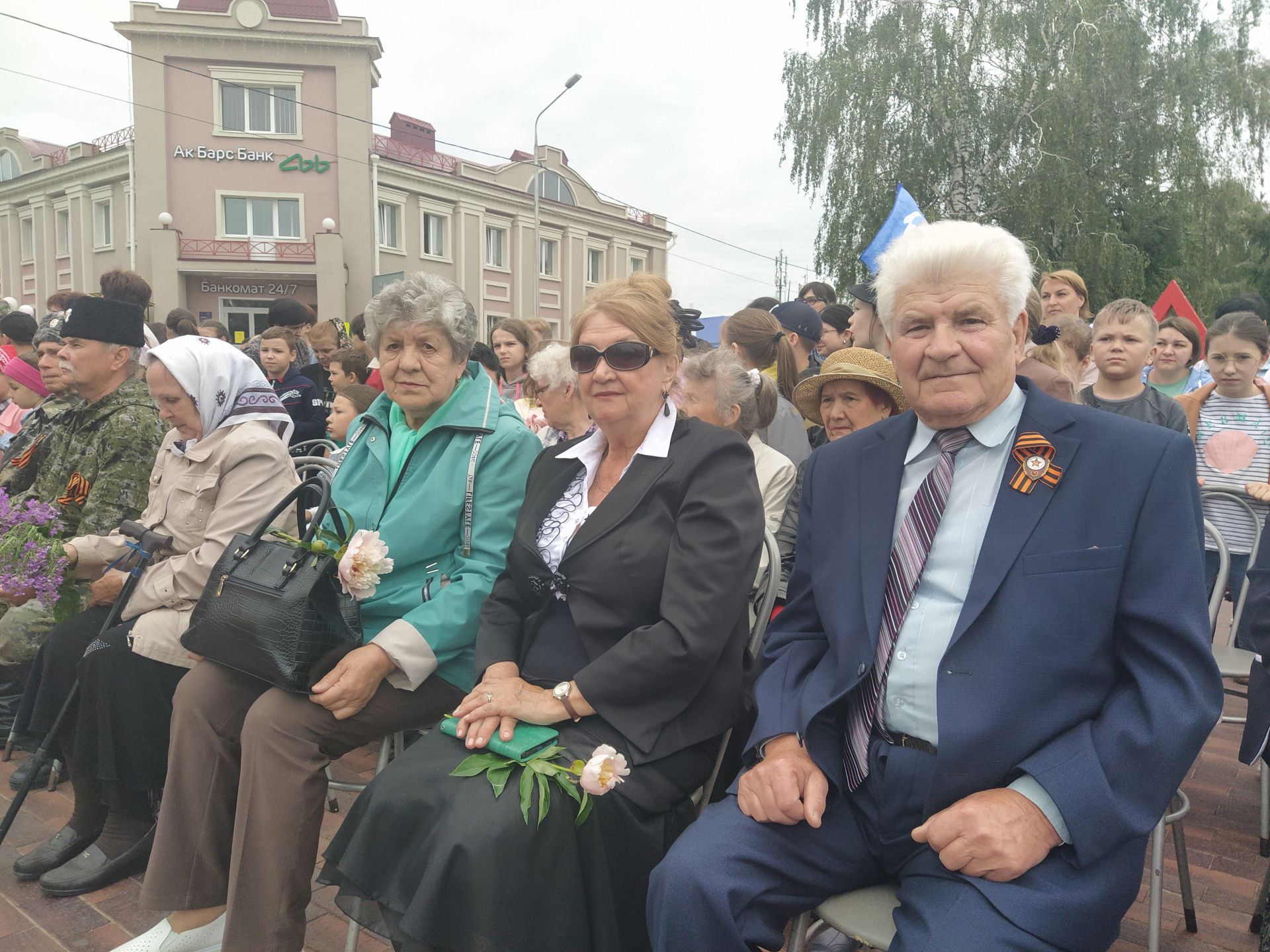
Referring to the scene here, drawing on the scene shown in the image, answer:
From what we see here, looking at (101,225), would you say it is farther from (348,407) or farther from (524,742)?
(524,742)

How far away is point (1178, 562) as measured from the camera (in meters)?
1.70

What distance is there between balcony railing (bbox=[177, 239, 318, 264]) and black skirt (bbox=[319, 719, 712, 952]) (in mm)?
28987

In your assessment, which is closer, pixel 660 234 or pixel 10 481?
pixel 10 481

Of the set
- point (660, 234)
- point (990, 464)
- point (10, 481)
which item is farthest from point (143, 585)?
point (660, 234)

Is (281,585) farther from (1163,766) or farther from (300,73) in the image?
(300,73)

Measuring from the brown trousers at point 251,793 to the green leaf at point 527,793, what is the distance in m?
0.77

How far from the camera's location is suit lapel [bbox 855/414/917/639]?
6.43 feet

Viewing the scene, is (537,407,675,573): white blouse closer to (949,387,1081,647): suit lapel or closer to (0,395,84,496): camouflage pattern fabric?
(949,387,1081,647): suit lapel

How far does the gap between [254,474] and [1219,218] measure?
22035 mm

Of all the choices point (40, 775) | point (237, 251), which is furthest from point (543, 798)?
point (237, 251)

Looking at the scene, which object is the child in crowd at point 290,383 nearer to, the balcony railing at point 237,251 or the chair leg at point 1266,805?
the chair leg at point 1266,805

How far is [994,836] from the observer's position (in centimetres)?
165

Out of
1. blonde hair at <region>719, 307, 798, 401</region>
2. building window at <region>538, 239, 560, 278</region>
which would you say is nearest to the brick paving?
blonde hair at <region>719, 307, 798, 401</region>

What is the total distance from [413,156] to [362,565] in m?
32.4
